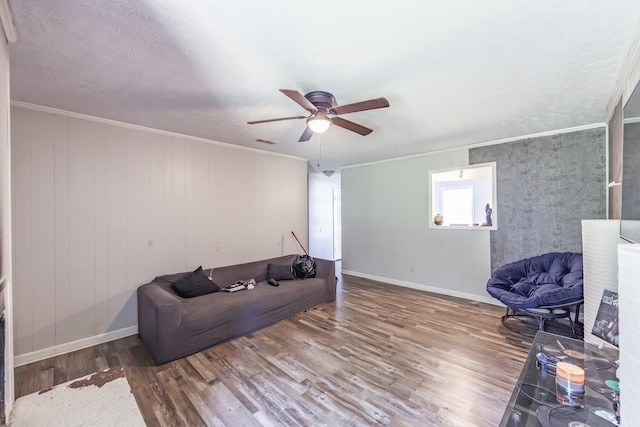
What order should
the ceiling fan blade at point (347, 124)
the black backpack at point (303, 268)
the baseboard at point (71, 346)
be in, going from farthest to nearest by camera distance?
the black backpack at point (303, 268)
the baseboard at point (71, 346)
the ceiling fan blade at point (347, 124)

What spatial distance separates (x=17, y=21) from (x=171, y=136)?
2.08 metres

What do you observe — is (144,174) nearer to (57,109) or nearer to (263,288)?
(57,109)

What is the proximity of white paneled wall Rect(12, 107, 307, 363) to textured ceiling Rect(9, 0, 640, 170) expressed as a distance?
0.43m

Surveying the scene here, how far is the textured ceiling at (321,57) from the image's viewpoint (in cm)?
142

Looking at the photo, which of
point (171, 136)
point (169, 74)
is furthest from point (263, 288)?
point (169, 74)

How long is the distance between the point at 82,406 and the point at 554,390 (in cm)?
291

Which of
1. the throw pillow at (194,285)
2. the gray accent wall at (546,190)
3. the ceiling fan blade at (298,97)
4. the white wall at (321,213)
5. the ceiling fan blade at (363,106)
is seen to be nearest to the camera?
the ceiling fan blade at (298,97)

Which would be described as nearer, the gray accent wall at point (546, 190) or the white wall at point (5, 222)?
the white wall at point (5, 222)

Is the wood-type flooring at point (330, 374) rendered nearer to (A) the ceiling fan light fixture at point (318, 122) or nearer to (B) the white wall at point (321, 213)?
(A) the ceiling fan light fixture at point (318, 122)

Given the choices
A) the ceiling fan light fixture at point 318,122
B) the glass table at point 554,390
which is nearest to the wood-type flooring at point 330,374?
the glass table at point 554,390

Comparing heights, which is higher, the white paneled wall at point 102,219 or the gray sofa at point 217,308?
the white paneled wall at point 102,219

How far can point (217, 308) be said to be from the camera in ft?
9.39

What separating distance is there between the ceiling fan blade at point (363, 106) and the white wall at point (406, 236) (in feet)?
9.89

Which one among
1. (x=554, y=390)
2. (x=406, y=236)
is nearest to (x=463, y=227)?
(x=406, y=236)
